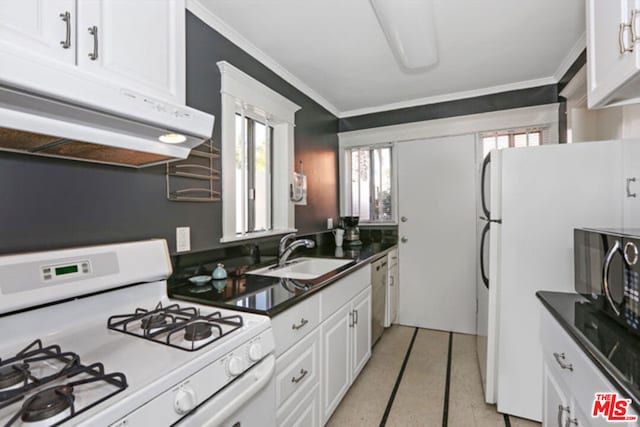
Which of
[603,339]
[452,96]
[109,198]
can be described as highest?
[452,96]

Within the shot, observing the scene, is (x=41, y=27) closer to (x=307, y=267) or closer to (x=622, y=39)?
(x=622, y=39)

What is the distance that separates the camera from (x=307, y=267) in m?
2.40

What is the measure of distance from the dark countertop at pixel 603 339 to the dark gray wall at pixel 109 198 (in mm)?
1679

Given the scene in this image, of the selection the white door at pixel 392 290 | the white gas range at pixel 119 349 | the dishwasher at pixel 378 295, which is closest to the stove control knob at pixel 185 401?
the white gas range at pixel 119 349

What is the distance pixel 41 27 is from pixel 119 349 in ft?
3.03

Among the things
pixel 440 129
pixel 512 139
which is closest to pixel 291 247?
pixel 440 129

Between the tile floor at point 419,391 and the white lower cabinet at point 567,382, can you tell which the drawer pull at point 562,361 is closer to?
the white lower cabinet at point 567,382

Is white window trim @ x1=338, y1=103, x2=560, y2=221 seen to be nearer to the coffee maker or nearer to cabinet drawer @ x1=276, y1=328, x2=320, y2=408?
the coffee maker

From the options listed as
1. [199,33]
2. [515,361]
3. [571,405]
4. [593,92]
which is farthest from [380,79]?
[571,405]

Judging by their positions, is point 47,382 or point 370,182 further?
point 370,182

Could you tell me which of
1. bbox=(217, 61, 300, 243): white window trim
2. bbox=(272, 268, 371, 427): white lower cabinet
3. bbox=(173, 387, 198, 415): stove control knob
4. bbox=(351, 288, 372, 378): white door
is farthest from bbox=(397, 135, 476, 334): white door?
bbox=(173, 387, 198, 415): stove control knob

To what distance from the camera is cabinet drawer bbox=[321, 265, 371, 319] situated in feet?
5.55

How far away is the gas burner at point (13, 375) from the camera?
707 mm

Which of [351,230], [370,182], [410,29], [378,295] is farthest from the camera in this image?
[370,182]
